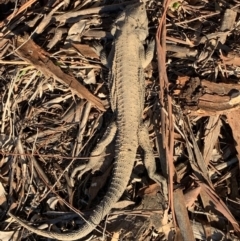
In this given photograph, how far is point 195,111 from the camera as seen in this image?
14.8 ft

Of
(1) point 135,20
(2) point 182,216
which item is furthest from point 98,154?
(1) point 135,20

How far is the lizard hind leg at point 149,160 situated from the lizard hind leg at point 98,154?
276mm

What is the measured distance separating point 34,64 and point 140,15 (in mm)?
1120

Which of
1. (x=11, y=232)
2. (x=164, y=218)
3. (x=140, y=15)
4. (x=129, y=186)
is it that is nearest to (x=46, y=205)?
(x=11, y=232)

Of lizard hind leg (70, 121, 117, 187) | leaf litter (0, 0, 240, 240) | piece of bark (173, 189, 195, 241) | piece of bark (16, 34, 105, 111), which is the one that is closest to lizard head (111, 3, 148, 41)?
leaf litter (0, 0, 240, 240)

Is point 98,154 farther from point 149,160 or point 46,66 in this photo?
point 46,66

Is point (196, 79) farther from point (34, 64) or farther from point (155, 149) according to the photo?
point (34, 64)

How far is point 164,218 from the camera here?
4.51 metres

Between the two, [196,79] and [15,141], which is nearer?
[196,79]

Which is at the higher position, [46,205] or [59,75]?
[59,75]

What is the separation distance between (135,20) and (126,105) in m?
0.84

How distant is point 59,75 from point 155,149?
3.79 ft

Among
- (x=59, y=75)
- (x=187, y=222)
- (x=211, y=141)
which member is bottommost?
(x=187, y=222)

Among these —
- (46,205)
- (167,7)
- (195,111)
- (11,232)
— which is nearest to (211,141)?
(195,111)
